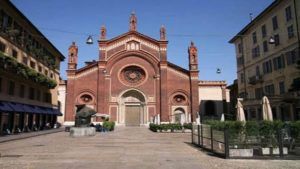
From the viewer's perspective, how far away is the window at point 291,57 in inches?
984

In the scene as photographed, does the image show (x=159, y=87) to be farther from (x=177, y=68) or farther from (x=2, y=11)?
(x=2, y=11)

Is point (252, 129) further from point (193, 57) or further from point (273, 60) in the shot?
point (193, 57)

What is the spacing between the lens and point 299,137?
35.0 ft

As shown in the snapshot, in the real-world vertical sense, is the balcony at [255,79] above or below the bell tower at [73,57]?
below

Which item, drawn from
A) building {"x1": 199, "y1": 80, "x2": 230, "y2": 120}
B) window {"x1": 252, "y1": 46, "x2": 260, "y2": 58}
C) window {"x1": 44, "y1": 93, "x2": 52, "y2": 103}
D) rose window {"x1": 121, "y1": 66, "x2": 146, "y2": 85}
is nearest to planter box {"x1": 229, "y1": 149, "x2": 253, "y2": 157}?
window {"x1": 252, "y1": 46, "x2": 260, "y2": 58}

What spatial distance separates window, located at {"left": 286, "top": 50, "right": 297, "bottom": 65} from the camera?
984 inches

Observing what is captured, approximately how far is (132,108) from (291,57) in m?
24.2

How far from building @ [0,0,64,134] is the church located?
16.8 ft

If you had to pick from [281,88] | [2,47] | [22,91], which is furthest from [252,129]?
[22,91]

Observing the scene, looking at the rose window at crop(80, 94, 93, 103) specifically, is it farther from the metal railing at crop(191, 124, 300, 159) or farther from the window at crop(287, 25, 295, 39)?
the metal railing at crop(191, 124, 300, 159)

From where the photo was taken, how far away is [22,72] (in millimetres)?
24297

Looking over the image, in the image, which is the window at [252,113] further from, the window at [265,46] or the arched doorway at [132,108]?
the arched doorway at [132,108]

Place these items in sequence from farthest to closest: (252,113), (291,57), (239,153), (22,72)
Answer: (252,113)
(291,57)
(22,72)
(239,153)

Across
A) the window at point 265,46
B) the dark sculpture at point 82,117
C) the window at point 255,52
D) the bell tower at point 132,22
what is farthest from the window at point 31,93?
the window at point 255,52
